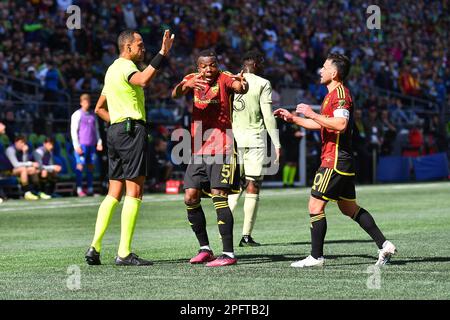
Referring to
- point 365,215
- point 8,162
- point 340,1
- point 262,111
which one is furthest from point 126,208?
point 340,1

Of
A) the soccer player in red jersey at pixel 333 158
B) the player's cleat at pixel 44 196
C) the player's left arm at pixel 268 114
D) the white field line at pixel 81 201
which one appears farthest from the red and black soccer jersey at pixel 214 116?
the player's cleat at pixel 44 196

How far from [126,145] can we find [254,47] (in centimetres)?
2681

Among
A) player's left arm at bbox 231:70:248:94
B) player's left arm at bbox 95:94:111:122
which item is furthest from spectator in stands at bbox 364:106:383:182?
player's left arm at bbox 231:70:248:94

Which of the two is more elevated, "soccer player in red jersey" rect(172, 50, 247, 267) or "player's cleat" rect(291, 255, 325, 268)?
"soccer player in red jersey" rect(172, 50, 247, 267)

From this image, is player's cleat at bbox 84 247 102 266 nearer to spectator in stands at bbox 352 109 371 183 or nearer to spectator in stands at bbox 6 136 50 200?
spectator in stands at bbox 6 136 50 200

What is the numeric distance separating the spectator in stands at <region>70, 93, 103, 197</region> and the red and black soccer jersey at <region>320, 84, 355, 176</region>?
13.7 meters

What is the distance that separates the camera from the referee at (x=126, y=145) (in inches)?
450

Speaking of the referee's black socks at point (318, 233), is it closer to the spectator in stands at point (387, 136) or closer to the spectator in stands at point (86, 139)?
the spectator in stands at point (86, 139)

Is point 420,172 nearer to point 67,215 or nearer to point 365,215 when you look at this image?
point 67,215

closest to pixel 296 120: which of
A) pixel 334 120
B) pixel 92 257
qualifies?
pixel 334 120

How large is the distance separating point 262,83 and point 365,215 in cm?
378

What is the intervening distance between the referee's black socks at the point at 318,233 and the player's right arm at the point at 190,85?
5.79ft

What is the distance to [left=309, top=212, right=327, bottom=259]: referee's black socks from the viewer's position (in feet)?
36.4

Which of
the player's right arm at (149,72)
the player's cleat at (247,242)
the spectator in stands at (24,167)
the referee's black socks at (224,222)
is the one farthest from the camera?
the spectator in stands at (24,167)
